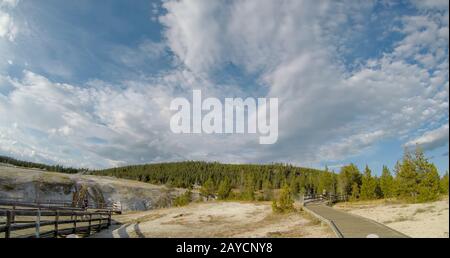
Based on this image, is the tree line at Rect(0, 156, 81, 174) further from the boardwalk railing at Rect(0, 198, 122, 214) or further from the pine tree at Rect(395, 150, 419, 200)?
the pine tree at Rect(395, 150, 419, 200)

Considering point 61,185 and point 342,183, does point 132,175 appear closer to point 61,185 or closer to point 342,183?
point 61,185

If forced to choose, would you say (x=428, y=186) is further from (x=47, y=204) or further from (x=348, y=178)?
(x=47, y=204)

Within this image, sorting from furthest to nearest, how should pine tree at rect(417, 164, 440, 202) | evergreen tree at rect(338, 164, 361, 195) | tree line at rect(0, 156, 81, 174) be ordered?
tree line at rect(0, 156, 81, 174), evergreen tree at rect(338, 164, 361, 195), pine tree at rect(417, 164, 440, 202)

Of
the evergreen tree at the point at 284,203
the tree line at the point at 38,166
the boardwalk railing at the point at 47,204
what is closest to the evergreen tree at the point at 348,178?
the evergreen tree at the point at 284,203

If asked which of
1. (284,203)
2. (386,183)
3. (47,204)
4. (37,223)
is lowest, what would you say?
(47,204)

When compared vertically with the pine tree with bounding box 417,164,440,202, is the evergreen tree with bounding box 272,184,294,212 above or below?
below

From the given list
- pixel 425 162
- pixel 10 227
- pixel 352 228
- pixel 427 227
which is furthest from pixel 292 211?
pixel 10 227

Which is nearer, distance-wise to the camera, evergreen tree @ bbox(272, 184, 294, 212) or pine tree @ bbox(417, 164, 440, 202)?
evergreen tree @ bbox(272, 184, 294, 212)

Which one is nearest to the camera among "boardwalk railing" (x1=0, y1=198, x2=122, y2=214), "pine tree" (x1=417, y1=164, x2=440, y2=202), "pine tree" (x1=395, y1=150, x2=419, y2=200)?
"boardwalk railing" (x1=0, y1=198, x2=122, y2=214)

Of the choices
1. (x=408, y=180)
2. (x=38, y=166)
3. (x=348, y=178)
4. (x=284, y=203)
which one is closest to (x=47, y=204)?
(x=284, y=203)

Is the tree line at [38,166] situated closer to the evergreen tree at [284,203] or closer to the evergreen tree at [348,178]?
the evergreen tree at [348,178]

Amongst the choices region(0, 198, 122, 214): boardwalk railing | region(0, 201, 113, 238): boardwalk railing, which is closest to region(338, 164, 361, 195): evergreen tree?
region(0, 198, 122, 214): boardwalk railing
